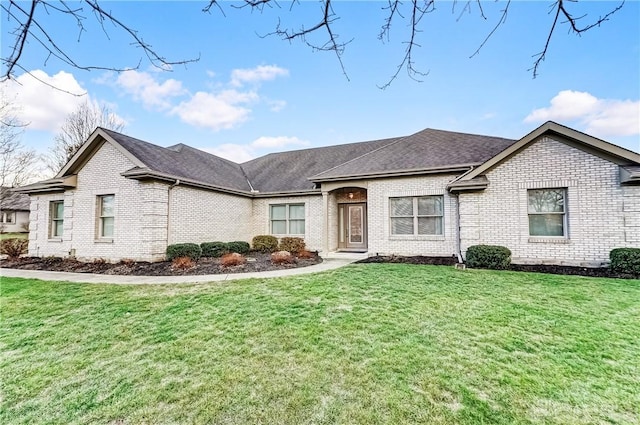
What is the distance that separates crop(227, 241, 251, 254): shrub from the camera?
44.9 ft

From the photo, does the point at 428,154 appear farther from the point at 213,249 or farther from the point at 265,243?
the point at 213,249

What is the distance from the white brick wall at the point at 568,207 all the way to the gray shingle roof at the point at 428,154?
1493mm

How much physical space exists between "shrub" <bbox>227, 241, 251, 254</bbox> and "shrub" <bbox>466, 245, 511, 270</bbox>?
9.65 m

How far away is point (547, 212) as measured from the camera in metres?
9.38

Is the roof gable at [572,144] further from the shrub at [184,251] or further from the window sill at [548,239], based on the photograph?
the shrub at [184,251]

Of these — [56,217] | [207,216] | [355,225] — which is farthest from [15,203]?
[355,225]

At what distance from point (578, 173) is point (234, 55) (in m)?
10.1

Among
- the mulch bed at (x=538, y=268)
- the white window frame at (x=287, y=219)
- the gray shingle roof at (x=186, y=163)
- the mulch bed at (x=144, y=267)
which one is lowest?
the mulch bed at (x=144, y=267)

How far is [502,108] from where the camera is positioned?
10.2 meters

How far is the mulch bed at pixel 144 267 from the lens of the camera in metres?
9.25

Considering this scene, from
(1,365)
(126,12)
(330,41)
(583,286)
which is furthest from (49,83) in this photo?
(583,286)

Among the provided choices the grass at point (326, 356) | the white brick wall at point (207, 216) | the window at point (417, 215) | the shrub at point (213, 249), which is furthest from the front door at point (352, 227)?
the grass at point (326, 356)

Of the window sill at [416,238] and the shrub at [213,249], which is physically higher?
the window sill at [416,238]

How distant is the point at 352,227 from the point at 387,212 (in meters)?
2.89
